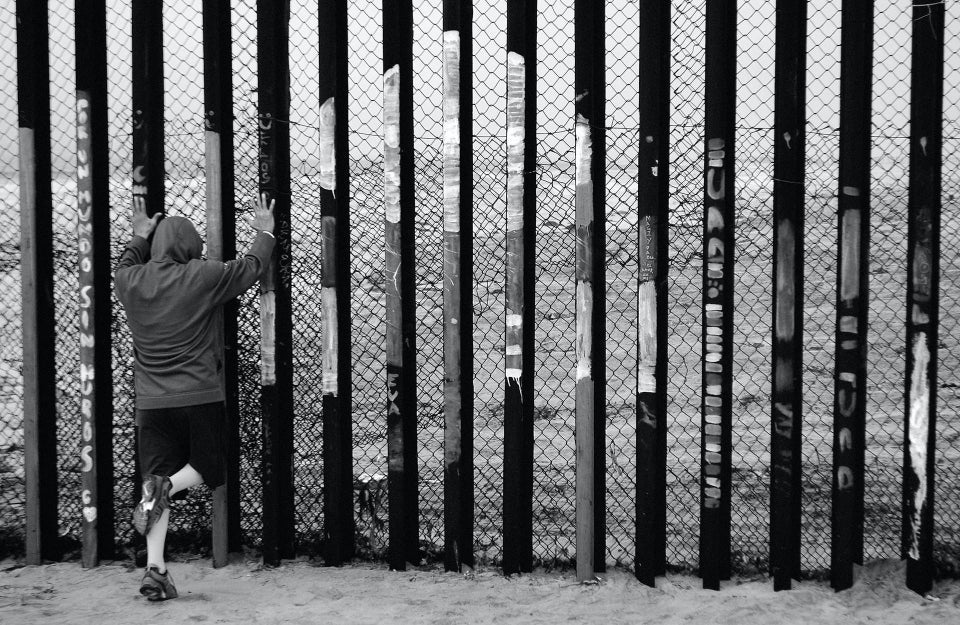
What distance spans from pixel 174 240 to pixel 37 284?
0.91m

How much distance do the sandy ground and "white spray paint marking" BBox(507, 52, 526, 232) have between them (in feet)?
5.67

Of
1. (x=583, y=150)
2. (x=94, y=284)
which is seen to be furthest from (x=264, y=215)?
(x=583, y=150)

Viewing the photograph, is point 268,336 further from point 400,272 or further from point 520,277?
point 520,277

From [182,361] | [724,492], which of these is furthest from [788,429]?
[182,361]

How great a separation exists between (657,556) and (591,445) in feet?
2.03

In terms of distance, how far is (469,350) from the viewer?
131 inches

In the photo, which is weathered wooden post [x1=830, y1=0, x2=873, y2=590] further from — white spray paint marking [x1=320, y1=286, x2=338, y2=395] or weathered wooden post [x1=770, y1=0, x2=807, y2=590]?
white spray paint marking [x1=320, y1=286, x2=338, y2=395]

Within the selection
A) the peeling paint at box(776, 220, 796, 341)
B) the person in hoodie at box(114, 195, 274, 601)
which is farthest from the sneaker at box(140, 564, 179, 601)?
the peeling paint at box(776, 220, 796, 341)

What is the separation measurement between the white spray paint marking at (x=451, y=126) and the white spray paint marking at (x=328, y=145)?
53cm

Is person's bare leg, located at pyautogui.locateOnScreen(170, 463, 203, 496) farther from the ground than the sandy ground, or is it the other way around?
person's bare leg, located at pyautogui.locateOnScreen(170, 463, 203, 496)

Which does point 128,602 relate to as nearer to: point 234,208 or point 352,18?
point 234,208

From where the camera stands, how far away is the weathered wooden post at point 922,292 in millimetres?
2992

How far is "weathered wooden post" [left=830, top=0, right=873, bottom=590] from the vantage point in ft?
9.90

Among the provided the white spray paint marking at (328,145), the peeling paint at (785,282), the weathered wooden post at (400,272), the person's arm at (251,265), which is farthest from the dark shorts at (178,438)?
the peeling paint at (785,282)
